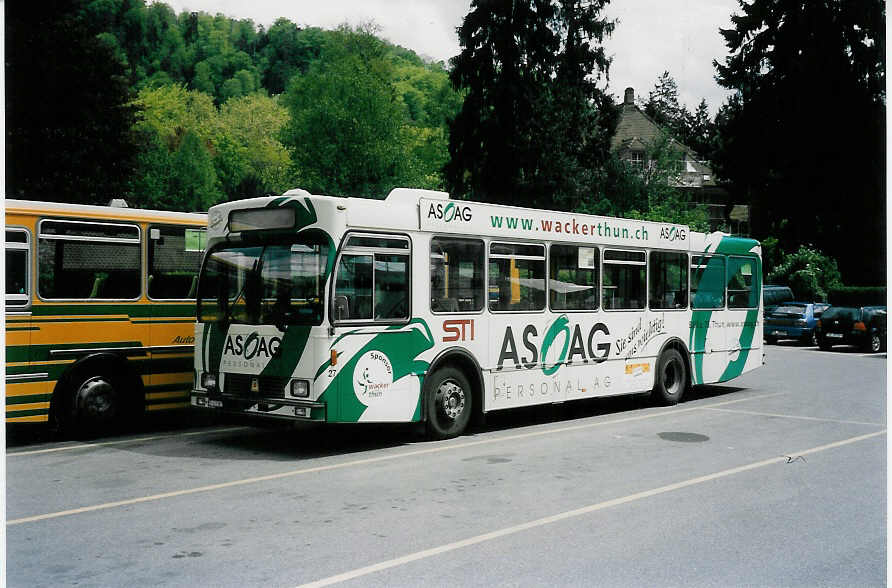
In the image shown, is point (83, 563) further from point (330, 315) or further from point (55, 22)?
point (55, 22)

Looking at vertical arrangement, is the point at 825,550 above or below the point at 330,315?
below

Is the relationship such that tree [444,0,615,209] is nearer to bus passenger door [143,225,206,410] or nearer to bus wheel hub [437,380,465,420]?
bus passenger door [143,225,206,410]

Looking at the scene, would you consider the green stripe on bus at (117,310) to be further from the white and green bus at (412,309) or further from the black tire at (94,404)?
the white and green bus at (412,309)

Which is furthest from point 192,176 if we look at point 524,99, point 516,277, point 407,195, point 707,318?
point 407,195

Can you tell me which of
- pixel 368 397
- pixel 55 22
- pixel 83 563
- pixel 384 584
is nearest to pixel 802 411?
pixel 368 397

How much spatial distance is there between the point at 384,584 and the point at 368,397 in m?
4.86

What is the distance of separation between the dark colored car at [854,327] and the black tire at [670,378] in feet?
51.0

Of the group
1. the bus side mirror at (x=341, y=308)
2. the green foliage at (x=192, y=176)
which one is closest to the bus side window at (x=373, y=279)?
the bus side mirror at (x=341, y=308)

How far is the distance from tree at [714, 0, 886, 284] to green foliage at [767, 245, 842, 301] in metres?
0.62

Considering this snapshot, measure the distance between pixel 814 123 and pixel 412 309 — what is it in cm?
3593

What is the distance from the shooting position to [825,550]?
642 cm

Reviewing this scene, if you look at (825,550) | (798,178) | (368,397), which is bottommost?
(825,550)

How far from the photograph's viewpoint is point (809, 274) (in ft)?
139

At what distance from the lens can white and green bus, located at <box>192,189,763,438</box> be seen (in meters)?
10.1
